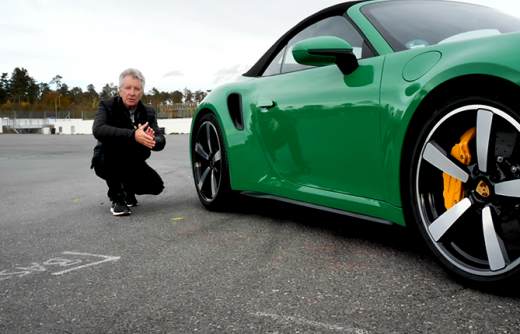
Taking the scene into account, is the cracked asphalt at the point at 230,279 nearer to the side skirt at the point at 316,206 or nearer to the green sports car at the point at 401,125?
the side skirt at the point at 316,206

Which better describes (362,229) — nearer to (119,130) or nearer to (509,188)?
(509,188)

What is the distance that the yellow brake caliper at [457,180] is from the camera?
2.13 metres

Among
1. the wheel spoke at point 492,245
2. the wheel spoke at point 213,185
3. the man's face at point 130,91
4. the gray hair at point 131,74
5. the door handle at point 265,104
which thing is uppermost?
the gray hair at point 131,74

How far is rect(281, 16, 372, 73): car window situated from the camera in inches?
110

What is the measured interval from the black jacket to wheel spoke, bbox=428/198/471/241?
2.62 m

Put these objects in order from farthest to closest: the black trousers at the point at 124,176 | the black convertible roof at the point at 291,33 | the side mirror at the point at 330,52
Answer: the black trousers at the point at 124,176, the black convertible roof at the point at 291,33, the side mirror at the point at 330,52

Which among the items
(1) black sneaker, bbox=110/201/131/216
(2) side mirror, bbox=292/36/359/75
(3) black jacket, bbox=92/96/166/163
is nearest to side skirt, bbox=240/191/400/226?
(2) side mirror, bbox=292/36/359/75

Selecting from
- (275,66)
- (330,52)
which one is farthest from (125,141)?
(330,52)

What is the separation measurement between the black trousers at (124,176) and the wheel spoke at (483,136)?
292cm

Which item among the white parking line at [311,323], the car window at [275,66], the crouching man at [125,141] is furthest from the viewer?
the crouching man at [125,141]

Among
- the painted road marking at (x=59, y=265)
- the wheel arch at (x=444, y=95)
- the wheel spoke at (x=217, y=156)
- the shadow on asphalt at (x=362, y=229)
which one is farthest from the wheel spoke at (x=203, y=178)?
the wheel arch at (x=444, y=95)

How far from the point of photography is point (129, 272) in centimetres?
254

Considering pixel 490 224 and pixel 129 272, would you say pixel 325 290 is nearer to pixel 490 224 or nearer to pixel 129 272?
pixel 490 224

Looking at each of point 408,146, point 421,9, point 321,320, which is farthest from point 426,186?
point 421,9
